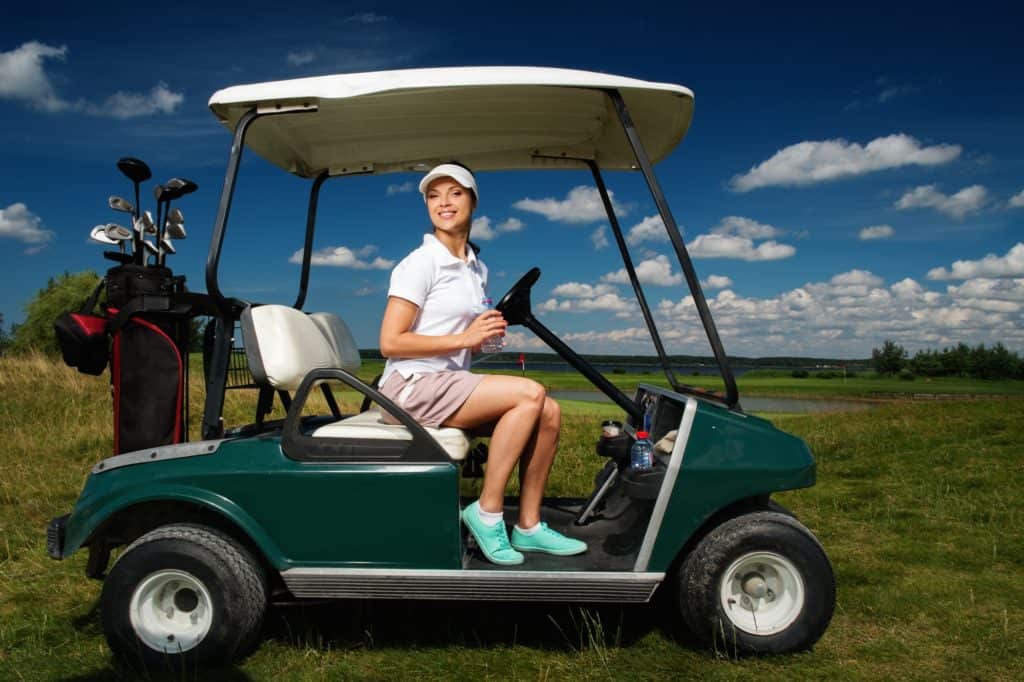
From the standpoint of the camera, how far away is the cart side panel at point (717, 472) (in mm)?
3006

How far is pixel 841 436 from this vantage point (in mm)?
9930

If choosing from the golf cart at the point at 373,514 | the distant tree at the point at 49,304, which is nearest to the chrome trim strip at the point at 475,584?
the golf cart at the point at 373,514

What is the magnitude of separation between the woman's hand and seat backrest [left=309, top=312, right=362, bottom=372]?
96cm

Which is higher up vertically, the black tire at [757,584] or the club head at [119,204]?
the club head at [119,204]

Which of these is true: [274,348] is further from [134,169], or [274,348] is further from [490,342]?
[134,169]

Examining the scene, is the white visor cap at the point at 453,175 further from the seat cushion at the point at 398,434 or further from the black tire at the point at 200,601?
the black tire at the point at 200,601

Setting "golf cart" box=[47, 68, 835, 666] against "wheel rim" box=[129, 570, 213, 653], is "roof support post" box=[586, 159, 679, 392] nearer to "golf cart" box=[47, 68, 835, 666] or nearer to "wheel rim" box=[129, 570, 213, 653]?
"golf cart" box=[47, 68, 835, 666]

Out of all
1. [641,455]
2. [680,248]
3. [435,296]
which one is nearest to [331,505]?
[435,296]

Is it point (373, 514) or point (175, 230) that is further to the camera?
point (175, 230)

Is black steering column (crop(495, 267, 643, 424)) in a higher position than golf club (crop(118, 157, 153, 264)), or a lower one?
lower

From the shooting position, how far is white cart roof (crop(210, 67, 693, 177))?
10.0ft

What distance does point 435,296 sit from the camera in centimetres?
324

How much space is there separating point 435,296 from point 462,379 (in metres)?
0.37

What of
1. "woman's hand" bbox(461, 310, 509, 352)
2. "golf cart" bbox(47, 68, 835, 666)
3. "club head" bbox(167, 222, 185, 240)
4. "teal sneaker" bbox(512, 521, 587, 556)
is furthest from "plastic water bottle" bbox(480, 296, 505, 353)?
"club head" bbox(167, 222, 185, 240)
